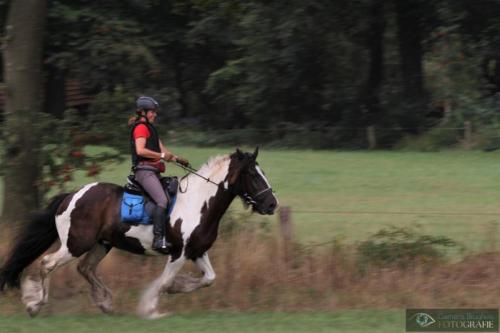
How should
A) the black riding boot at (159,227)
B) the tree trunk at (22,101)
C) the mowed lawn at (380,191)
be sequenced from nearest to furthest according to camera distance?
1. the black riding boot at (159,227)
2. the tree trunk at (22,101)
3. the mowed lawn at (380,191)

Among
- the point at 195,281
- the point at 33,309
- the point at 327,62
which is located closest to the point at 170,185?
the point at 195,281

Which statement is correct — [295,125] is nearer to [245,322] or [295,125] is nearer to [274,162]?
[274,162]

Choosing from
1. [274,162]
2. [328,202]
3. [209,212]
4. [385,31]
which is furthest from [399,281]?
[385,31]

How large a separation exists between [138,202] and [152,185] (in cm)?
27

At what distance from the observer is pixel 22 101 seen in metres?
12.4

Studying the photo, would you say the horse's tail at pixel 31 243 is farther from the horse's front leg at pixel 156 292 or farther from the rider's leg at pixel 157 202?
the horse's front leg at pixel 156 292

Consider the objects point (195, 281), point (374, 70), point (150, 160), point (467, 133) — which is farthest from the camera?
point (374, 70)

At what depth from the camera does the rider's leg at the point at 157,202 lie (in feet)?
32.1

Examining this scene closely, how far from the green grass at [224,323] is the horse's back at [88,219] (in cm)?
Answer: 85

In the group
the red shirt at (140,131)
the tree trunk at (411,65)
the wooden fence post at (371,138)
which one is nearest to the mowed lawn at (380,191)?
the wooden fence post at (371,138)

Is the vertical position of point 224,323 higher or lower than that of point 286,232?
lower

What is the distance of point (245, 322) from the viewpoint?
31.4 ft

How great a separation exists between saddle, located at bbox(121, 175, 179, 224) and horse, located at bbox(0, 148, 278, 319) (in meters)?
0.08

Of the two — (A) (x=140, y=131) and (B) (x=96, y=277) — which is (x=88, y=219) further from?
(A) (x=140, y=131)
